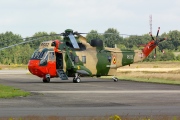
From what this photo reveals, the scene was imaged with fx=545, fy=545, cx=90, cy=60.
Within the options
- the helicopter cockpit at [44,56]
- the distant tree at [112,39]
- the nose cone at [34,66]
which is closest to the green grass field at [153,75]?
the helicopter cockpit at [44,56]

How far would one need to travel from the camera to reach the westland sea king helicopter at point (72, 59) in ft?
158

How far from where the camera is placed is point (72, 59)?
162 feet

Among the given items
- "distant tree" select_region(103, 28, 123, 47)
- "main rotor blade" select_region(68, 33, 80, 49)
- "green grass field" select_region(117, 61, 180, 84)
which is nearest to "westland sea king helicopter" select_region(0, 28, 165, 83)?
"main rotor blade" select_region(68, 33, 80, 49)

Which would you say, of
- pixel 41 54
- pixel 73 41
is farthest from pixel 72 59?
pixel 73 41

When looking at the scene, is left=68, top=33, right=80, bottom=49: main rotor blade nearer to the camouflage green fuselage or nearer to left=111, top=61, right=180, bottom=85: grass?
Result: the camouflage green fuselage

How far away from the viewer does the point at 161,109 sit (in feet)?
73.8

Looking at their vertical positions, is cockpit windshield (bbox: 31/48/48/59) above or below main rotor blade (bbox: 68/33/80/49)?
below

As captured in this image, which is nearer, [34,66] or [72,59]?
[34,66]

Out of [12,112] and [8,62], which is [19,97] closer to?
[12,112]

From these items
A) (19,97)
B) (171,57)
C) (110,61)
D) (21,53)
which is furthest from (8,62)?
(19,97)

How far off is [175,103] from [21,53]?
451 ft

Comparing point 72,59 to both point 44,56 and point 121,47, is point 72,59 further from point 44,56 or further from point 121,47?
point 121,47

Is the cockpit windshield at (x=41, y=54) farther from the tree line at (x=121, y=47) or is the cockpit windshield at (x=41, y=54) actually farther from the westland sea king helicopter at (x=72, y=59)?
the tree line at (x=121, y=47)

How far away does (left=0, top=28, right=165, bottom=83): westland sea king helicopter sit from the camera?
48281mm
